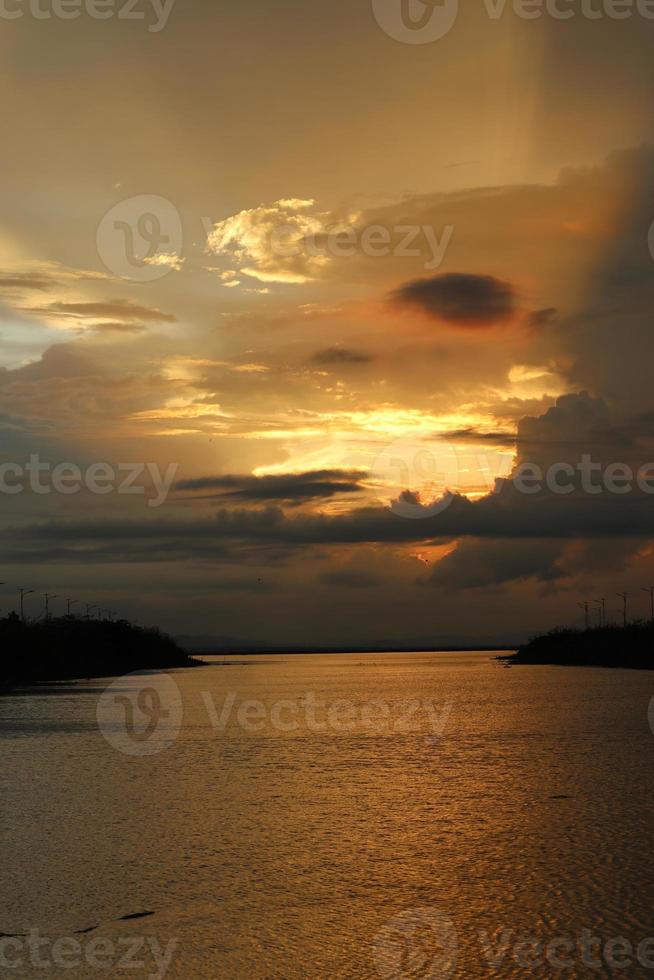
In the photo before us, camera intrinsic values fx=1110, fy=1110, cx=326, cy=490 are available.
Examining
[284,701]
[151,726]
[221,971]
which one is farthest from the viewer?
[284,701]

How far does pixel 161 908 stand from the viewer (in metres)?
22.0

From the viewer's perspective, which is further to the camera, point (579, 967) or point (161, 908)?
point (161, 908)

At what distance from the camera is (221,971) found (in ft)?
59.4

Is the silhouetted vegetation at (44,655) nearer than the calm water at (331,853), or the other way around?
the calm water at (331,853)

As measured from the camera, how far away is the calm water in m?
19.3

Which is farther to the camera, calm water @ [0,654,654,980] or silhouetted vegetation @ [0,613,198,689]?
silhouetted vegetation @ [0,613,198,689]

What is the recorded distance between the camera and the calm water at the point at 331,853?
19281 millimetres

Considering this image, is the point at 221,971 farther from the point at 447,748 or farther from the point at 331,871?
the point at 447,748

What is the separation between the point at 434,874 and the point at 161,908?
20.9ft

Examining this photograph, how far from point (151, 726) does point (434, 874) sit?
150 feet

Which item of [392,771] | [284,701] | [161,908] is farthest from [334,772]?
[284,701]

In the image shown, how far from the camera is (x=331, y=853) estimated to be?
2722cm

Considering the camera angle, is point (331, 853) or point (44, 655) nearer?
point (331, 853)

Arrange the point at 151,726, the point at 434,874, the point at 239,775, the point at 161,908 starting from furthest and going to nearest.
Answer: the point at 151,726
the point at 239,775
the point at 434,874
the point at 161,908
